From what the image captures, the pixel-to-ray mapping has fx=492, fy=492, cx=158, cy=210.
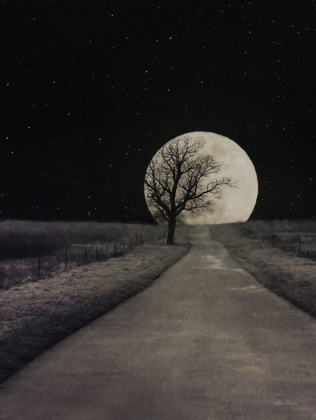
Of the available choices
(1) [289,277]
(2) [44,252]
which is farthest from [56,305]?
(2) [44,252]

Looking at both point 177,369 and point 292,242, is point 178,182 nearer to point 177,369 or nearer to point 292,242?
point 292,242

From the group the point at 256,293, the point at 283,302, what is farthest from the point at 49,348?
the point at 256,293

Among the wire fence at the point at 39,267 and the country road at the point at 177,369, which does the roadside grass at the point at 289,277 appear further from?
the wire fence at the point at 39,267

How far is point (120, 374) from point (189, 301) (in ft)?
19.5

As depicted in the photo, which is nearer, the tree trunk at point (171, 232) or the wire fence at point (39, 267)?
the wire fence at point (39, 267)

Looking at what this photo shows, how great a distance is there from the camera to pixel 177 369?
6.29 metres

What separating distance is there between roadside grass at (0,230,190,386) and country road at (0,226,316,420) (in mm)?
354

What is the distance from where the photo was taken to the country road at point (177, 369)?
489 centimetres

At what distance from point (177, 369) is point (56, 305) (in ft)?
Result: 18.0

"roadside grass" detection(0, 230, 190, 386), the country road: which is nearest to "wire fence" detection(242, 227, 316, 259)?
"roadside grass" detection(0, 230, 190, 386)

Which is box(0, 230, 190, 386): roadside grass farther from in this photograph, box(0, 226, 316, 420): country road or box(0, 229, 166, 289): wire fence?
box(0, 229, 166, 289): wire fence

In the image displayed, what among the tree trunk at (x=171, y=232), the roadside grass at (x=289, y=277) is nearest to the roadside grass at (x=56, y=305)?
the roadside grass at (x=289, y=277)

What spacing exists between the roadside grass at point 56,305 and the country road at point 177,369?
0.35 meters

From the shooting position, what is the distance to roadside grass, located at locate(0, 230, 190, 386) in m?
7.50
